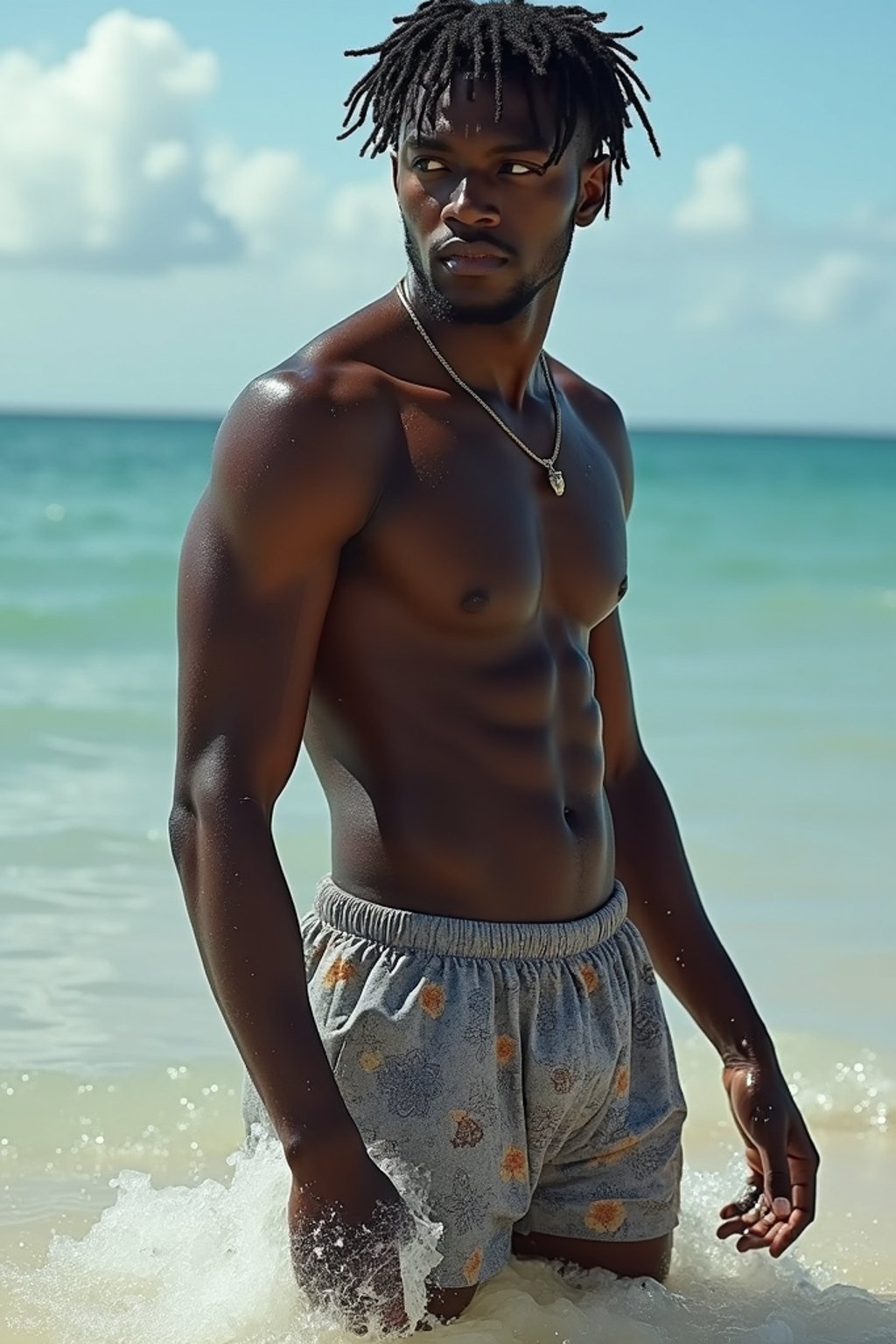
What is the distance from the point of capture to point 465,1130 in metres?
2.25

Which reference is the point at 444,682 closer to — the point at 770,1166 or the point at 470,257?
the point at 470,257

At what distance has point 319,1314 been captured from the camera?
2.18 metres

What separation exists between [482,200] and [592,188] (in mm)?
249

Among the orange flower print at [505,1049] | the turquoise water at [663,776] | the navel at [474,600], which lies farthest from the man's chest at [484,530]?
the turquoise water at [663,776]

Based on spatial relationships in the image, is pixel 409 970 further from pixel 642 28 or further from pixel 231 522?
pixel 642 28

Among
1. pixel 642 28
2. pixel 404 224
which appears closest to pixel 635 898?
pixel 404 224

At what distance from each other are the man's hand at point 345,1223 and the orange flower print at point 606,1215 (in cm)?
39

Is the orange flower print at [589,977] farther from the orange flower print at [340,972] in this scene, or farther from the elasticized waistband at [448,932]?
the orange flower print at [340,972]

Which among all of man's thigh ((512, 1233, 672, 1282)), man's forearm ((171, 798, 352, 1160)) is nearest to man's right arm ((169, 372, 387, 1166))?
man's forearm ((171, 798, 352, 1160))

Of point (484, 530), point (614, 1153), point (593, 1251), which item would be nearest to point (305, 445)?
point (484, 530)

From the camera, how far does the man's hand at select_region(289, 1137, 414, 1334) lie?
6.75ft

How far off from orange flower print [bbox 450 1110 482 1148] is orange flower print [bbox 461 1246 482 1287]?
13 cm

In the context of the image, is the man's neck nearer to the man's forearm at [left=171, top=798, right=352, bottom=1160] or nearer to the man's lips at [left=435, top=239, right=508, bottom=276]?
the man's lips at [left=435, top=239, right=508, bottom=276]

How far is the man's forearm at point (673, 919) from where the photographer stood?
2.65m
